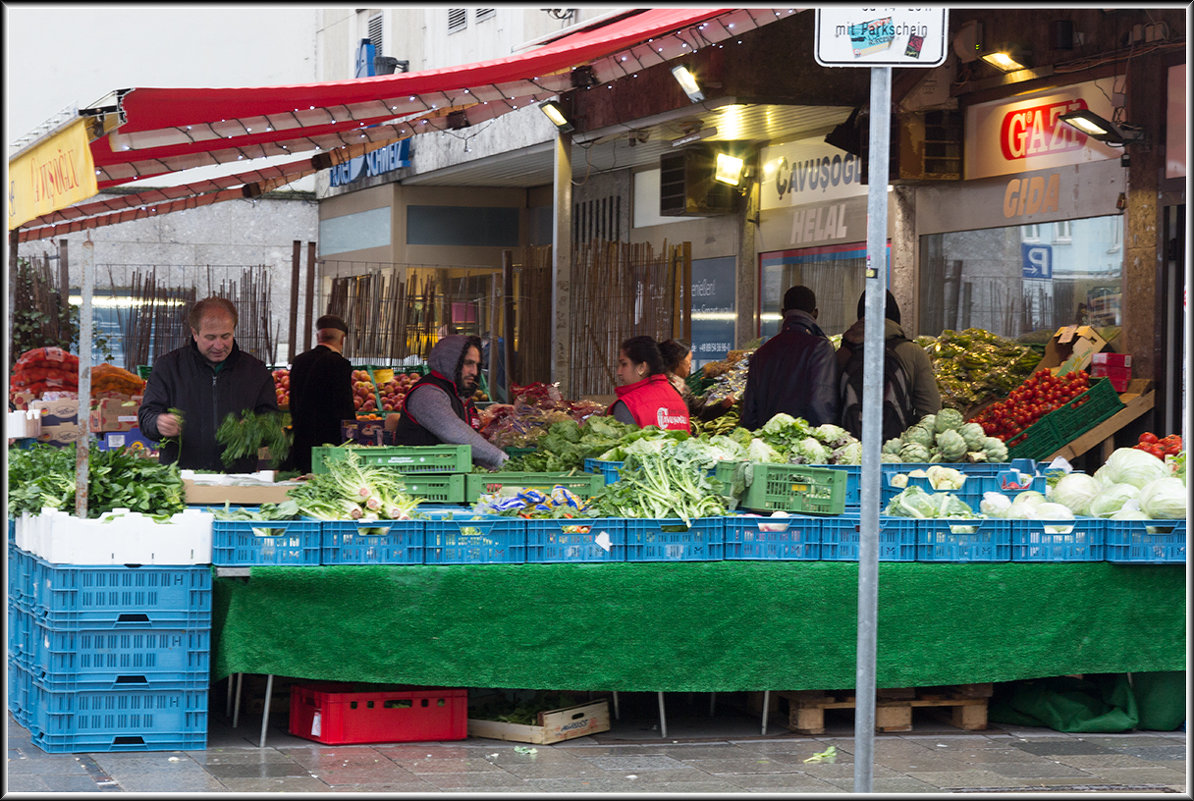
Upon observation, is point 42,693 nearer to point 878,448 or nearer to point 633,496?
point 633,496

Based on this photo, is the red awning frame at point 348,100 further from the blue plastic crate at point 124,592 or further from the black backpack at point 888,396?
the black backpack at point 888,396

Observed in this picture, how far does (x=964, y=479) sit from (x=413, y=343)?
987 centimetres

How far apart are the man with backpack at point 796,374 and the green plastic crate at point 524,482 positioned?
221cm

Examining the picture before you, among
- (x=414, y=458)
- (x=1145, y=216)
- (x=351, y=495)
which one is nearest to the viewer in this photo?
(x=351, y=495)

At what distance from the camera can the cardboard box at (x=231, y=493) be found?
22.0 ft

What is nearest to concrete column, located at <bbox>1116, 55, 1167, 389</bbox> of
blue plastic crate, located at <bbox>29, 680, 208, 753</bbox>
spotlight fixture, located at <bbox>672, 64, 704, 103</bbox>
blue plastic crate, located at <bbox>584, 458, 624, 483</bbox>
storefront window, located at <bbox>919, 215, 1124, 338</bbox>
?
storefront window, located at <bbox>919, 215, 1124, 338</bbox>

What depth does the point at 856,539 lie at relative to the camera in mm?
6406

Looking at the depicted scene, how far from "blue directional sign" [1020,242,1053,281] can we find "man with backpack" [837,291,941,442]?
322 centimetres

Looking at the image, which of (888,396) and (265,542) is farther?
(888,396)

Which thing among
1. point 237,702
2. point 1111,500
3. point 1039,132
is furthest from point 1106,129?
point 237,702

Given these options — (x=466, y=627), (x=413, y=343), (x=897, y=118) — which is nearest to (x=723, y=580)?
(x=466, y=627)

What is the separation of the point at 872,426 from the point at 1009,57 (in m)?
8.33

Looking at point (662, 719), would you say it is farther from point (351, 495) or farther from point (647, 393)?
point (647, 393)

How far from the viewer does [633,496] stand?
639 cm
